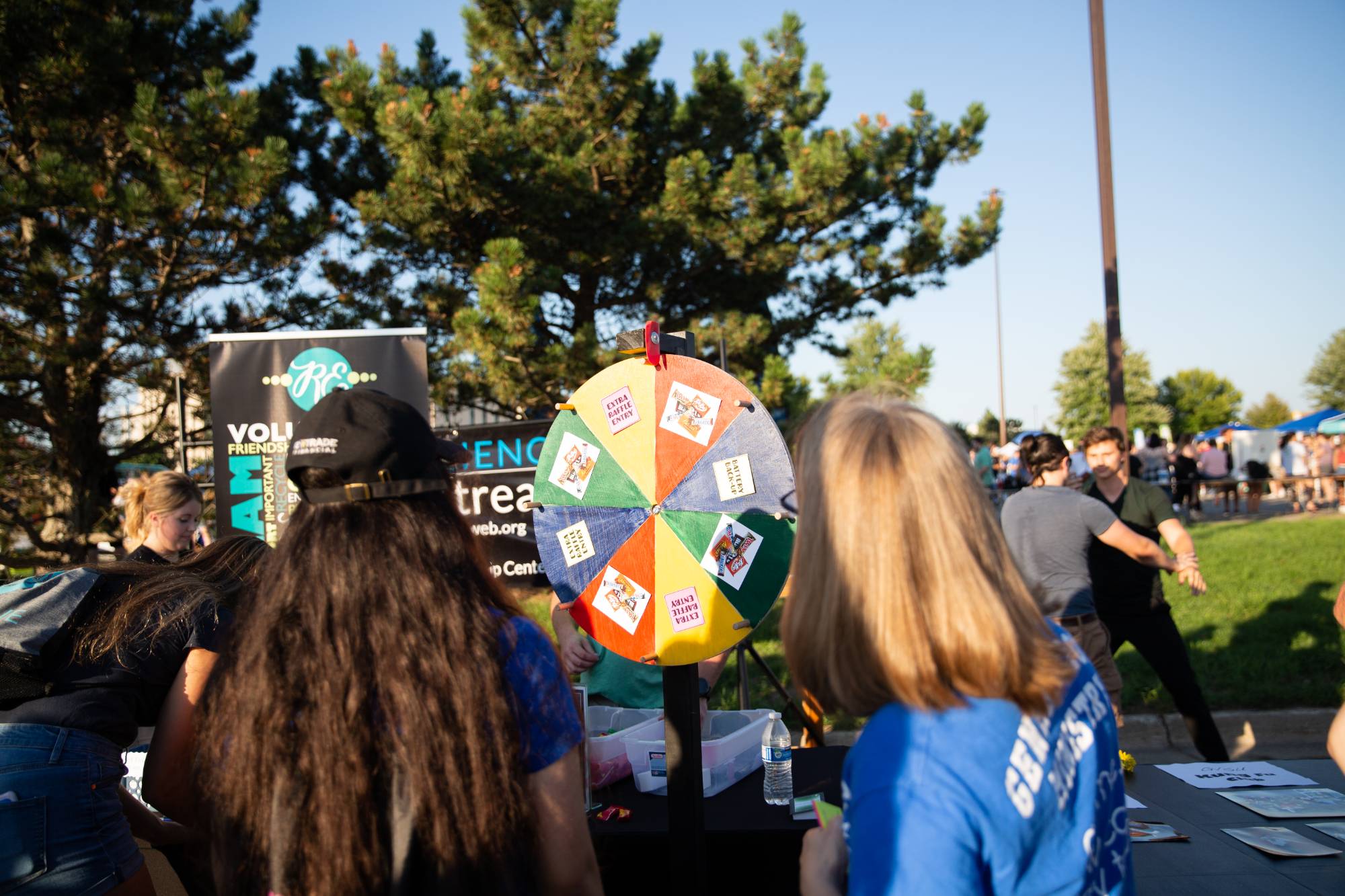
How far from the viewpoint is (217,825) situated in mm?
1273

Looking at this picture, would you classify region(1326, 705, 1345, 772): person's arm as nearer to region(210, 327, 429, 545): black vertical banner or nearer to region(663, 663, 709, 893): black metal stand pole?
region(663, 663, 709, 893): black metal stand pole

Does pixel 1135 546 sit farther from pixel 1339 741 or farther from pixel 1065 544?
pixel 1339 741

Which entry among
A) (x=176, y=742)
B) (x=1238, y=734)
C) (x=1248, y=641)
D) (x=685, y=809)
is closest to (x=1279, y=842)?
(x=685, y=809)

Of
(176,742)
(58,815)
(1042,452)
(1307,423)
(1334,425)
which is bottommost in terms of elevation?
(58,815)

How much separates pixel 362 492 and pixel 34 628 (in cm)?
86

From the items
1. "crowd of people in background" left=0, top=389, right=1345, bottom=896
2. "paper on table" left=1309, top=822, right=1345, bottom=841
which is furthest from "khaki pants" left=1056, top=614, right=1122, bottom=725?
"crowd of people in background" left=0, top=389, right=1345, bottom=896

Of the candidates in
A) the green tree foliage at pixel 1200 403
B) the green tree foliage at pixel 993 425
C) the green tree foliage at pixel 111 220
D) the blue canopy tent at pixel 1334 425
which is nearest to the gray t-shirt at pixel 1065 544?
the green tree foliage at pixel 111 220

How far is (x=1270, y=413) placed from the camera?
67.0 meters

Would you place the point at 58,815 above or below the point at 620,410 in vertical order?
below

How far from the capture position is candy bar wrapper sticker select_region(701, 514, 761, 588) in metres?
2.06

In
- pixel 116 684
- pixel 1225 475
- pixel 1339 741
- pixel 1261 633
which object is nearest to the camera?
pixel 1339 741

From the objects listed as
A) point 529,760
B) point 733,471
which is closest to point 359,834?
point 529,760

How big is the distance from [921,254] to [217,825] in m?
9.76

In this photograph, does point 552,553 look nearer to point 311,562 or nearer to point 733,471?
point 733,471
